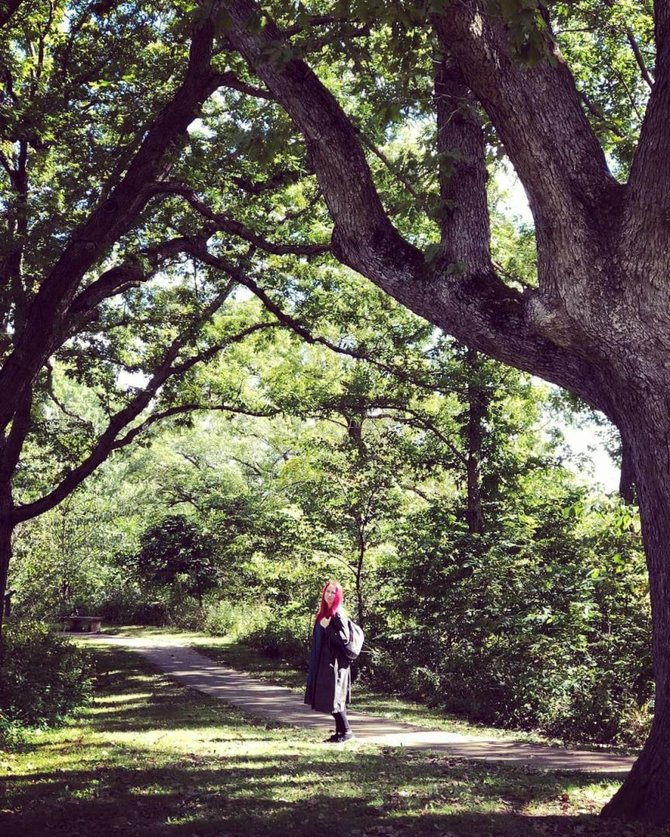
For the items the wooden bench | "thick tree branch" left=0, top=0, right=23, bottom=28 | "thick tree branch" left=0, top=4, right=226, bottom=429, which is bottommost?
the wooden bench

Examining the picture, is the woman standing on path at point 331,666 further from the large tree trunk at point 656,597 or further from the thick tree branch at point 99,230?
the thick tree branch at point 99,230

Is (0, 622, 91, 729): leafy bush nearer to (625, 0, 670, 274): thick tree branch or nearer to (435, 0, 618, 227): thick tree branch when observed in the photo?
(435, 0, 618, 227): thick tree branch

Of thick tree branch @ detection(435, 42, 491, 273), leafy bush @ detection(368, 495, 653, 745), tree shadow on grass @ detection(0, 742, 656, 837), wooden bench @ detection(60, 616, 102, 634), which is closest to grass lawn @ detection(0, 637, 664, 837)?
tree shadow on grass @ detection(0, 742, 656, 837)

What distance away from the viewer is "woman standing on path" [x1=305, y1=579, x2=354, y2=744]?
31.1 ft

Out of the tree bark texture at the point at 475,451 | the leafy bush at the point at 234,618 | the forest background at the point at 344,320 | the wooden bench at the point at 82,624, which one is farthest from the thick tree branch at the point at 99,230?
the wooden bench at the point at 82,624

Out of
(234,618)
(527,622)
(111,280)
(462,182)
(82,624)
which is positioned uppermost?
(111,280)

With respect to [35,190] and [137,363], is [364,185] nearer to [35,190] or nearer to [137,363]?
[35,190]

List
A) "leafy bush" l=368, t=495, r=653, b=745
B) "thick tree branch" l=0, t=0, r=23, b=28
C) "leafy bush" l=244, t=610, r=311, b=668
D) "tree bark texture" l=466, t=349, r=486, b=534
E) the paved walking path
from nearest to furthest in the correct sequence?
the paved walking path
"thick tree branch" l=0, t=0, r=23, b=28
"leafy bush" l=368, t=495, r=653, b=745
"tree bark texture" l=466, t=349, r=486, b=534
"leafy bush" l=244, t=610, r=311, b=668

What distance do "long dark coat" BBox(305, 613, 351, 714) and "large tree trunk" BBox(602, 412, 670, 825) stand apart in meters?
4.38

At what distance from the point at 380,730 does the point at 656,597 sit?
20.8 ft

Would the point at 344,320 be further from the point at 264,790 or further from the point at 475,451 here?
the point at 264,790

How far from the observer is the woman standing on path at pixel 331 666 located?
9469 mm

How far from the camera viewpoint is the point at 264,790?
660cm

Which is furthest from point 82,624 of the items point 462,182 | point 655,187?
point 655,187
